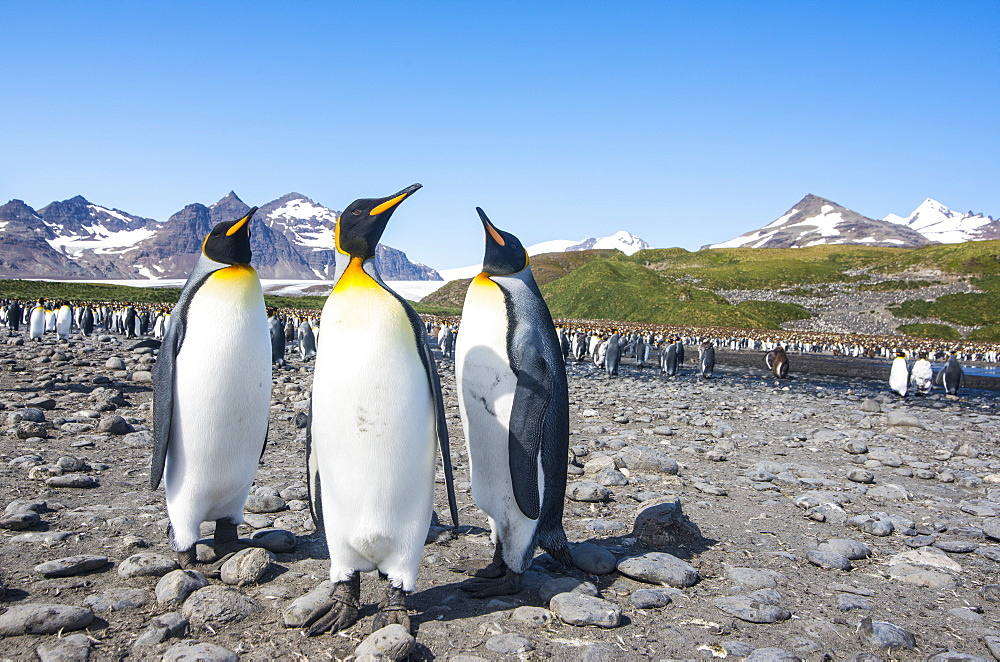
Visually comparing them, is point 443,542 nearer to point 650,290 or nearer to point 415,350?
point 415,350

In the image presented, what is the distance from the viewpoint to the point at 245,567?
10.3 ft

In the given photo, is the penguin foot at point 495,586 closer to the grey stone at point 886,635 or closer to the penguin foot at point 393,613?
the penguin foot at point 393,613

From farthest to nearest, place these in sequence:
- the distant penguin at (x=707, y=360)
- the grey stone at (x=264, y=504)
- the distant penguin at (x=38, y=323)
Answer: the distant penguin at (x=38, y=323), the distant penguin at (x=707, y=360), the grey stone at (x=264, y=504)

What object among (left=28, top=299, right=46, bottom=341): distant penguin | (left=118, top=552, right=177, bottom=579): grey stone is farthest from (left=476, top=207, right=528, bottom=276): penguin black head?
(left=28, top=299, right=46, bottom=341): distant penguin

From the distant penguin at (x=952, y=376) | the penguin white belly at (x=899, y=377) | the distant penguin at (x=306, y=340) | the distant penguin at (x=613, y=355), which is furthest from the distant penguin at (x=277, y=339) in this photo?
the distant penguin at (x=952, y=376)

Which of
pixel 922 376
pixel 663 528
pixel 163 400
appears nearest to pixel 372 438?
pixel 163 400

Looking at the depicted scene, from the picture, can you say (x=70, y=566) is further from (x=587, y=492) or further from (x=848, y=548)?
(x=848, y=548)

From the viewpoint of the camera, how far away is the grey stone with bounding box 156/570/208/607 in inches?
111

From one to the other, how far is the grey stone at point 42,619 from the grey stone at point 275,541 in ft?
3.42

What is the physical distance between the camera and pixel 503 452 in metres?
3.28

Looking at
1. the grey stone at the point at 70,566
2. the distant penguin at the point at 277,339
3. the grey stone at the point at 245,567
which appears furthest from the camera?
the distant penguin at the point at 277,339

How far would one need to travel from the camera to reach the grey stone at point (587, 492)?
4816 millimetres

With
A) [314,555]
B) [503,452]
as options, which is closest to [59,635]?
[314,555]

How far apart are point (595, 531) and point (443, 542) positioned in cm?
98
